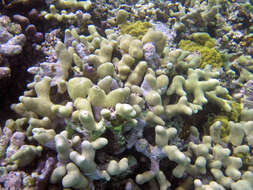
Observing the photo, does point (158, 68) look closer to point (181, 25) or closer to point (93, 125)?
point (93, 125)

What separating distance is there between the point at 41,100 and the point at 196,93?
1884mm

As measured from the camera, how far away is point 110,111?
1.75 m

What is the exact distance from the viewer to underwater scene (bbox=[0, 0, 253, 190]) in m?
1.73

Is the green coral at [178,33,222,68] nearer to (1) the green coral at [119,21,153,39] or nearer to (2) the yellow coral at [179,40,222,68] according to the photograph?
Answer: (2) the yellow coral at [179,40,222,68]

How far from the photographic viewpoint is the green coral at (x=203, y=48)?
10.5 feet

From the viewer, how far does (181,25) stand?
3756mm

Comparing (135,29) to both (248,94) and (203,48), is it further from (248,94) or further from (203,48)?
(248,94)

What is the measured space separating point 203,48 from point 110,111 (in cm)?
242

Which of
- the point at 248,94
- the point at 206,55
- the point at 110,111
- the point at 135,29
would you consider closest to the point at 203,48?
the point at 206,55

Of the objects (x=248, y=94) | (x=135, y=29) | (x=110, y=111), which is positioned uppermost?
(x=135, y=29)

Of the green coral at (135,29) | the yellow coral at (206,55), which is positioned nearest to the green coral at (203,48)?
the yellow coral at (206,55)

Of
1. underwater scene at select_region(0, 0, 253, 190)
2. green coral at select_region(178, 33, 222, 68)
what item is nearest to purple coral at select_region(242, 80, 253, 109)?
underwater scene at select_region(0, 0, 253, 190)

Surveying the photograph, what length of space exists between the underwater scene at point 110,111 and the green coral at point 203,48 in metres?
0.02

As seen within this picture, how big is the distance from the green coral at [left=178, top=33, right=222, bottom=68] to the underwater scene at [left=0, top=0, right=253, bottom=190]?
2cm
